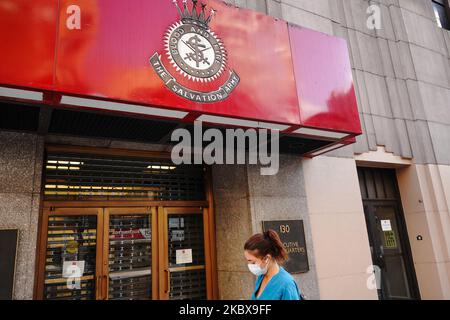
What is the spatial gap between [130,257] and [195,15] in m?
3.31

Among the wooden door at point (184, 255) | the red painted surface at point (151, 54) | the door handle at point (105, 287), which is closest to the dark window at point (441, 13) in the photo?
the red painted surface at point (151, 54)

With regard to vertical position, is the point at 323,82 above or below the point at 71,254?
above

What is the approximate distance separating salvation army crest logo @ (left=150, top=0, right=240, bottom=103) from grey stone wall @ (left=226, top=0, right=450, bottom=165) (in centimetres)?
284

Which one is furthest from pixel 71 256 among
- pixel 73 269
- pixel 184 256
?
pixel 184 256

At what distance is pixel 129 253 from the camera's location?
5.02m

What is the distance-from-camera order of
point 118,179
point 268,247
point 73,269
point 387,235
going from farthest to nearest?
point 387,235 → point 118,179 → point 73,269 → point 268,247

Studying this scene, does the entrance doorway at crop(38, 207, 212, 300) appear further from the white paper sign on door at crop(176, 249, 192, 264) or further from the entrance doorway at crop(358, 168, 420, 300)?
the entrance doorway at crop(358, 168, 420, 300)

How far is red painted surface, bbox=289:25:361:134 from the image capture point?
461 centimetres

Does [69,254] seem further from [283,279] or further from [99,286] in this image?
[283,279]

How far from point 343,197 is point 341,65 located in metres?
2.37

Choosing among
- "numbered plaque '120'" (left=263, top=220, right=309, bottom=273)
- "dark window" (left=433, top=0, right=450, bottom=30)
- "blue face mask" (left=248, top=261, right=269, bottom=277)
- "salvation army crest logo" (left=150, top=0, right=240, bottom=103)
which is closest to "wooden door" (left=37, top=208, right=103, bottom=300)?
"salvation army crest logo" (left=150, top=0, right=240, bottom=103)

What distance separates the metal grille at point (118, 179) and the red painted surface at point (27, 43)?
1868 mm
